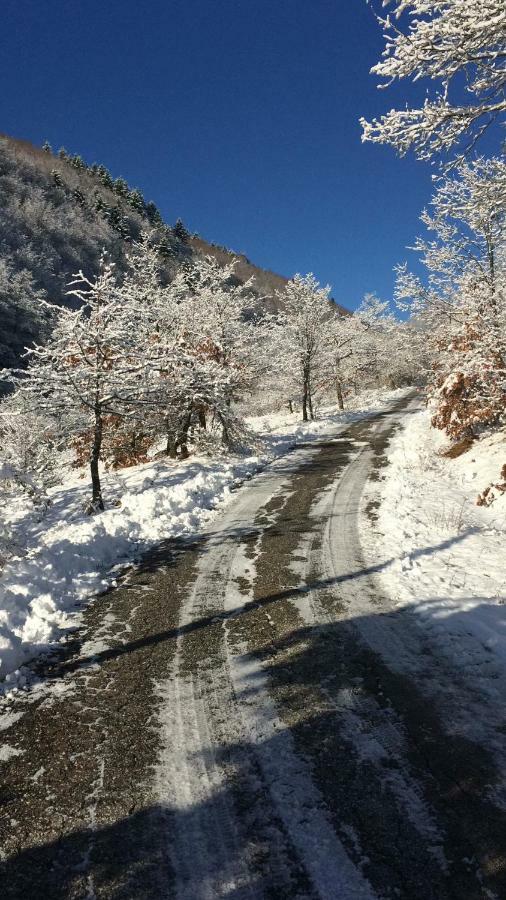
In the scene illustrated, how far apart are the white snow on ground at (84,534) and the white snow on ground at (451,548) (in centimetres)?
456

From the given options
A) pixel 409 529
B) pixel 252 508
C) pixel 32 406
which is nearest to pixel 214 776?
pixel 409 529

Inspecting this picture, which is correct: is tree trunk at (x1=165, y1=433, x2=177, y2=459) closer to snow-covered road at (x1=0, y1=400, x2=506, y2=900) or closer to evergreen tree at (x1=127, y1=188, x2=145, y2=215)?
snow-covered road at (x1=0, y1=400, x2=506, y2=900)

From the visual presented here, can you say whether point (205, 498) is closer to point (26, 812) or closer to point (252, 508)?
point (252, 508)

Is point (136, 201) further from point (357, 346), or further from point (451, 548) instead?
point (451, 548)

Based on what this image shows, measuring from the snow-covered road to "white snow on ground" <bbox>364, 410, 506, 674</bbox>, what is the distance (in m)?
0.40

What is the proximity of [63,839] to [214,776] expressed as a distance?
3.62ft

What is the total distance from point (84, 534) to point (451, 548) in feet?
22.7

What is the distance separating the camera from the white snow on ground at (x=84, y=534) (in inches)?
238

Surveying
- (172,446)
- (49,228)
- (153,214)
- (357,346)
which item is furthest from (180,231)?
(172,446)

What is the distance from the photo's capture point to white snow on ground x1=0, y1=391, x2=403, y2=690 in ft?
19.9

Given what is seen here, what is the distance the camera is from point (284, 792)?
3410mm

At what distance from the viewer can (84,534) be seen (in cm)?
928

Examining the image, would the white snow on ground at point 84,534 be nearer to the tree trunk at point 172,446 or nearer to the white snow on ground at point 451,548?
the tree trunk at point 172,446

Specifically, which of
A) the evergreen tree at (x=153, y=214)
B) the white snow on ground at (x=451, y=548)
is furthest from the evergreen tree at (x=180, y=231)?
the white snow on ground at (x=451, y=548)
